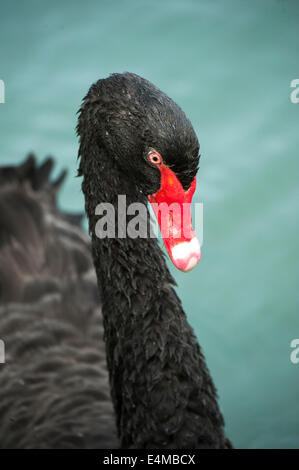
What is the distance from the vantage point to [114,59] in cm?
450

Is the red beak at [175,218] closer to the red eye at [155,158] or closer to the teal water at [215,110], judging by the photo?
the red eye at [155,158]

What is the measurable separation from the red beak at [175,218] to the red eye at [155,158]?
1cm

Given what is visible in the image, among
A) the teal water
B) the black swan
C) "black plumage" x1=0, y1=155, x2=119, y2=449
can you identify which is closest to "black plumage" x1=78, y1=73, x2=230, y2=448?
the black swan

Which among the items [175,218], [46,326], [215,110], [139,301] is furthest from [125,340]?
[215,110]

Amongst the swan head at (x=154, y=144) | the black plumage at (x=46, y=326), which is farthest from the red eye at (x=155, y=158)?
the black plumage at (x=46, y=326)

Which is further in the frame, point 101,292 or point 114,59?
point 114,59

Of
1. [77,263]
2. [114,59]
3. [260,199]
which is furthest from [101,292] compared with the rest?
[114,59]

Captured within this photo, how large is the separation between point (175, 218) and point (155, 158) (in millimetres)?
178

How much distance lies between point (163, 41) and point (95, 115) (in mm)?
3231

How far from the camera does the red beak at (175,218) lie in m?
1.47

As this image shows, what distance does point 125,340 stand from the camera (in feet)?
5.66

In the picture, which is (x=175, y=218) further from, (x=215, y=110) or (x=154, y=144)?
(x=215, y=110)

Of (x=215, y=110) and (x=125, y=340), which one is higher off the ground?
(x=215, y=110)
